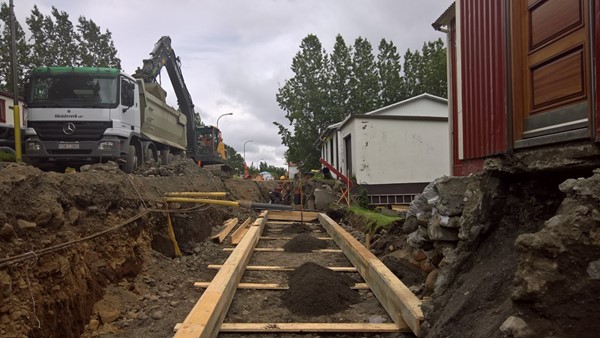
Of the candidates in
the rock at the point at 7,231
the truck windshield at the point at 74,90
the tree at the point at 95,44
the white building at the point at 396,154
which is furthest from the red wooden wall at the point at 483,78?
the tree at the point at 95,44

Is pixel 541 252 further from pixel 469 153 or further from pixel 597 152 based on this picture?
pixel 469 153

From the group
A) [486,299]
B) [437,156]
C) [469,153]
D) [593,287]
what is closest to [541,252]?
[593,287]

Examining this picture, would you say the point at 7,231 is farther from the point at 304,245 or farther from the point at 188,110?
the point at 188,110

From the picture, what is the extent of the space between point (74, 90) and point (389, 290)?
30.3ft

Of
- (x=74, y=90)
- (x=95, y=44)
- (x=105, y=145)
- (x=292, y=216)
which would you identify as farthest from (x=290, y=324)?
(x=95, y=44)

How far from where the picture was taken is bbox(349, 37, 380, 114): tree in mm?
36375

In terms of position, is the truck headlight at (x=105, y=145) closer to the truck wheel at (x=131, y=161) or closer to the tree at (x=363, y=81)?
the truck wheel at (x=131, y=161)

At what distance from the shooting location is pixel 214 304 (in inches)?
143

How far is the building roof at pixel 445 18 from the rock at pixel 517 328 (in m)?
6.23

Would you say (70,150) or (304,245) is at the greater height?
(70,150)

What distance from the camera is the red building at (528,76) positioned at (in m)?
2.97

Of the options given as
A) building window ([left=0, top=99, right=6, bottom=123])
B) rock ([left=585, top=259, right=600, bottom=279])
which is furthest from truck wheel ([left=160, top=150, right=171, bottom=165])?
rock ([left=585, top=259, right=600, bottom=279])

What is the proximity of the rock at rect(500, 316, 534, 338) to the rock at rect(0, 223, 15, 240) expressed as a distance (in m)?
3.96

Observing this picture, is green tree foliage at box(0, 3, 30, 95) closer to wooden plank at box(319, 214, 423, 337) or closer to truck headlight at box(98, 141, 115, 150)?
Result: truck headlight at box(98, 141, 115, 150)
